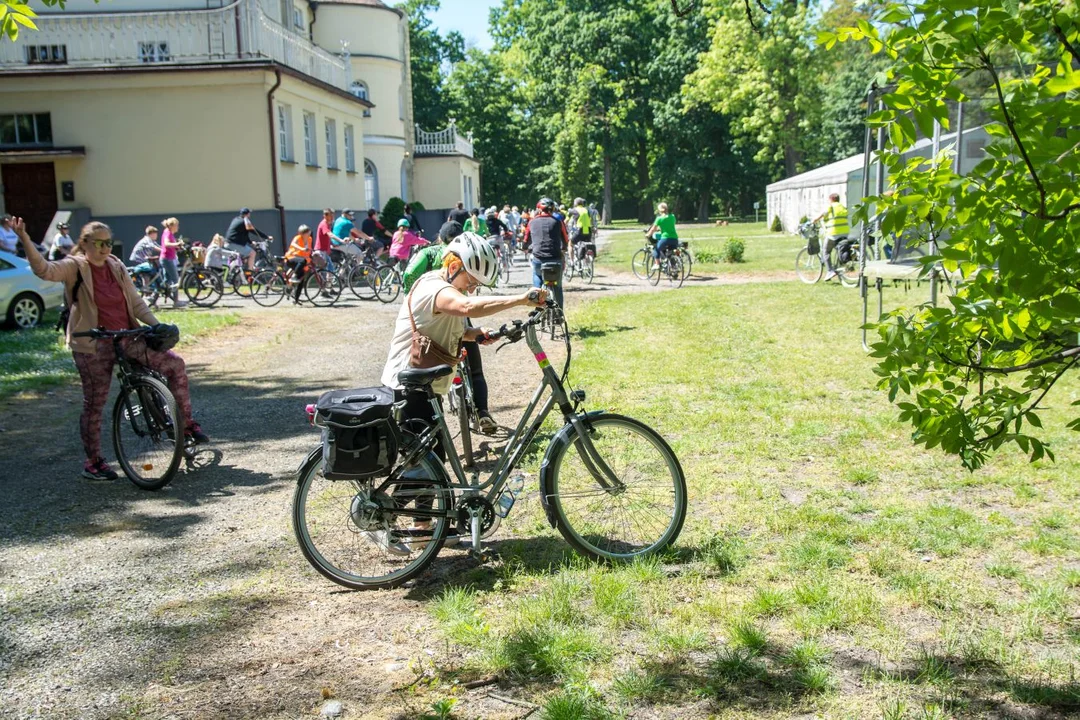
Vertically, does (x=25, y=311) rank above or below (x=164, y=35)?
below

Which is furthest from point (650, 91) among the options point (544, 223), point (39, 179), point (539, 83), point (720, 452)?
point (720, 452)

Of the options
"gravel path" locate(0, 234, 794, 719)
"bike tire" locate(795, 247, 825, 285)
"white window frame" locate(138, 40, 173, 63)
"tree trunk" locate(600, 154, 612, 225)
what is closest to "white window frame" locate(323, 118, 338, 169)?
"white window frame" locate(138, 40, 173, 63)

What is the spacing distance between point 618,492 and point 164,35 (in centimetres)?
2494

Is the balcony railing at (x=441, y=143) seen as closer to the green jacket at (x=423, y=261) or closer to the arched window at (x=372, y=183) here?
the arched window at (x=372, y=183)

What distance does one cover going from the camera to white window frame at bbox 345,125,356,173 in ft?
110

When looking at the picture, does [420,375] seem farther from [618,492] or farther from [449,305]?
[618,492]

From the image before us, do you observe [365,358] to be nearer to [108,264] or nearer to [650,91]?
[108,264]

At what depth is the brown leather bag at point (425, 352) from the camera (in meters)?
5.23

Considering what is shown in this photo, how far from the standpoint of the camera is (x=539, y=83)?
228 feet

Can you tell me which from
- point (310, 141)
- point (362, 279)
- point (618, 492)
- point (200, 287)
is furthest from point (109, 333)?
point (310, 141)

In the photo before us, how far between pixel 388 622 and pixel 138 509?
2.80 meters

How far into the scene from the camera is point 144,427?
23.0 ft

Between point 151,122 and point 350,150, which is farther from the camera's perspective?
point 350,150

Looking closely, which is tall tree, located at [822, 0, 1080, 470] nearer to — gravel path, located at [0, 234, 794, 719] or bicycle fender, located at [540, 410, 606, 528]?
bicycle fender, located at [540, 410, 606, 528]
